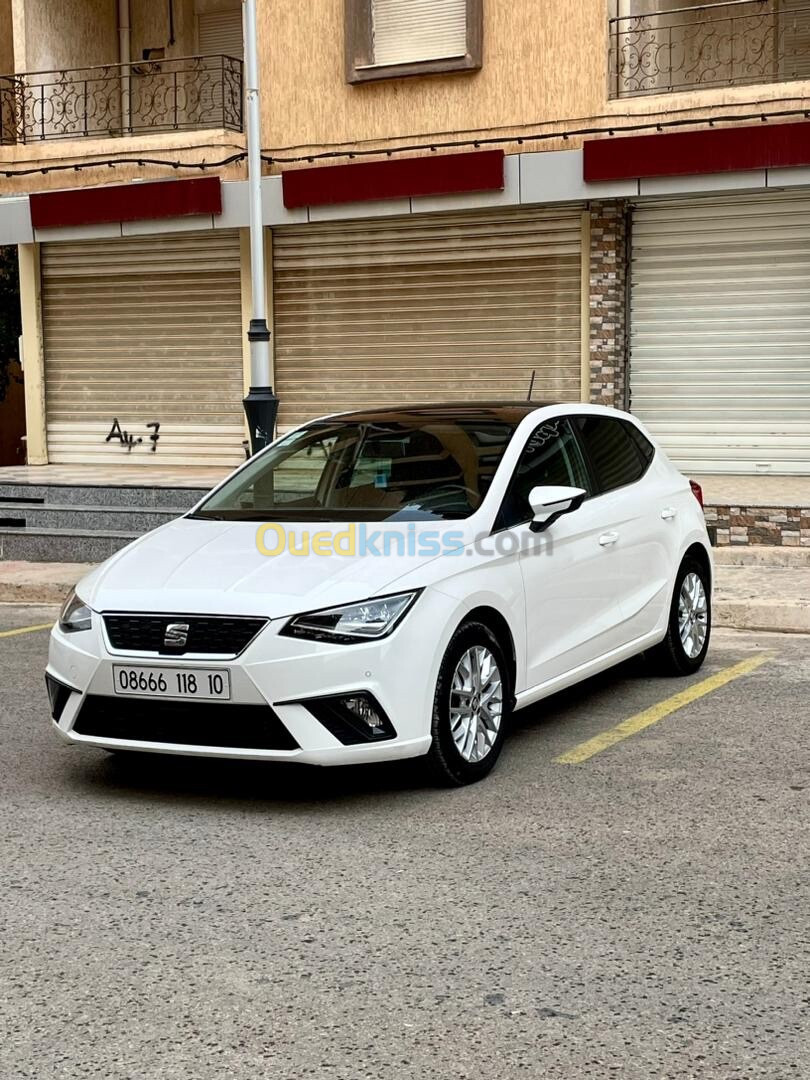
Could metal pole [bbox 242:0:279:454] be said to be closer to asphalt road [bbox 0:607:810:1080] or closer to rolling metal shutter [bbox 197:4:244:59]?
rolling metal shutter [bbox 197:4:244:59]

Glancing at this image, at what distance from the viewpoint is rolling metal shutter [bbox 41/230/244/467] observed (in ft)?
61.6

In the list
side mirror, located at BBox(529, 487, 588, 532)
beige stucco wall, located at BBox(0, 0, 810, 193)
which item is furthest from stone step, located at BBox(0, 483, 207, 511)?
side mirror, located at BBox(529, 487, 588, 532)

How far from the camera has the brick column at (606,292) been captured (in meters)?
16.3

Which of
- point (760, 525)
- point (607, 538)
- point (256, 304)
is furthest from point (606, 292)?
point (607, 538)

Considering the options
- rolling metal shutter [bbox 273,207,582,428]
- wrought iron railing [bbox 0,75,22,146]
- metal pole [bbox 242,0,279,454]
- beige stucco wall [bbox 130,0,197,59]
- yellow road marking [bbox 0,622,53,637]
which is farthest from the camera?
beige stucco wall [bbox 130,0,197,59]

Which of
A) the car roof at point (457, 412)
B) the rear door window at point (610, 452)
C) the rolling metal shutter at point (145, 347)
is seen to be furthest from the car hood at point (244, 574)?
the rolling metal shutter at point (145, 347)

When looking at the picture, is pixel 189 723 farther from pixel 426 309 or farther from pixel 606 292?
pixel 426 309

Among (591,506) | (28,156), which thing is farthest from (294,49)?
(591,506)

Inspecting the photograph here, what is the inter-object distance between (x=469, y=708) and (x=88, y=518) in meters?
9.01

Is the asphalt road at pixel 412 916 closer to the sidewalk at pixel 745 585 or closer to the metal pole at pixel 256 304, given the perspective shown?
the sidewalk at pixel 745 585

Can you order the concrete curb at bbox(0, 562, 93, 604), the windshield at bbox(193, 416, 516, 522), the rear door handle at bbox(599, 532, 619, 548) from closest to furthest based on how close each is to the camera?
1. the windshield at bbox(193, 416, 516, 522)
2. the rear door handle at bbox(599, 532, 619, 548)
3. the concrete curb at bbox(0, 562, 93, 604)

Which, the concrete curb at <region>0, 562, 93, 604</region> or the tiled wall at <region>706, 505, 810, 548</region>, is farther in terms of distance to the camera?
the tiled wall at <region>706, 505, 810, 548</region>

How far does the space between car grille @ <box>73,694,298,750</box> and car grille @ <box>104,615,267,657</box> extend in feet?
0.66

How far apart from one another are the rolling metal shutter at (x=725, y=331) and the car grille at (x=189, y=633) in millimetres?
11754
